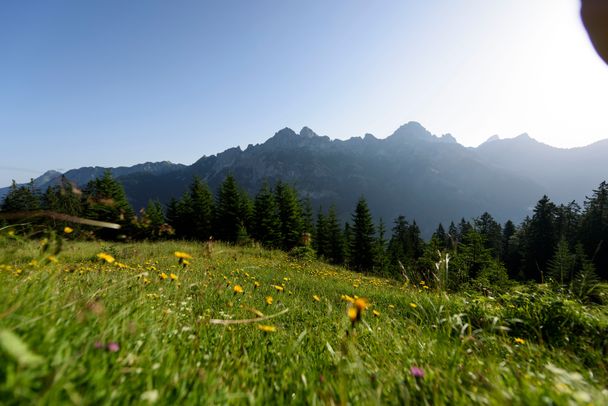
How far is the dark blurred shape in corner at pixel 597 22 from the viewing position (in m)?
2.40

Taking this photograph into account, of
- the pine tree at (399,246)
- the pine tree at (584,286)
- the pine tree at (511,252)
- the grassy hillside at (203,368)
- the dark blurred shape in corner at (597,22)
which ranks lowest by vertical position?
the pine tree at (511,252)

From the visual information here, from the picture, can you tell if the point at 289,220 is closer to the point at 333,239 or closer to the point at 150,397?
the point at 333,239

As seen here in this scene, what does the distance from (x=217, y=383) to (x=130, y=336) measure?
58cm

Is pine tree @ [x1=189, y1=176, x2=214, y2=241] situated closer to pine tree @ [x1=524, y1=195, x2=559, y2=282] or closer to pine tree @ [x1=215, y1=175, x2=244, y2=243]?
pine tree @ [x1=215, y1=175, x2=244, y2=243]

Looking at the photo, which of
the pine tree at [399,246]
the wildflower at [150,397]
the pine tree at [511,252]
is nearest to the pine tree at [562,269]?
the wildflower at [150,397]

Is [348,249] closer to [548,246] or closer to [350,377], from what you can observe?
[548,246]

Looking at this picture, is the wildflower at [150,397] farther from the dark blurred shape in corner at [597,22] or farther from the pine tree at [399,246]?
the pine tree at [399,246]

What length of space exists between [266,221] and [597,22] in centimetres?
4006

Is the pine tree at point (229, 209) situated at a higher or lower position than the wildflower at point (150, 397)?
lower

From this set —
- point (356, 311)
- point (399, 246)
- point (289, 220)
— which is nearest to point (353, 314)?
point (356, 311)

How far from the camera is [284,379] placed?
1.72 metres

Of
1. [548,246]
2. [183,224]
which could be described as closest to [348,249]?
[183,224]

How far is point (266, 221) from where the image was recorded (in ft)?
136

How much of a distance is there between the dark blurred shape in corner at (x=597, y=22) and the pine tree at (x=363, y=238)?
44.6 metres
